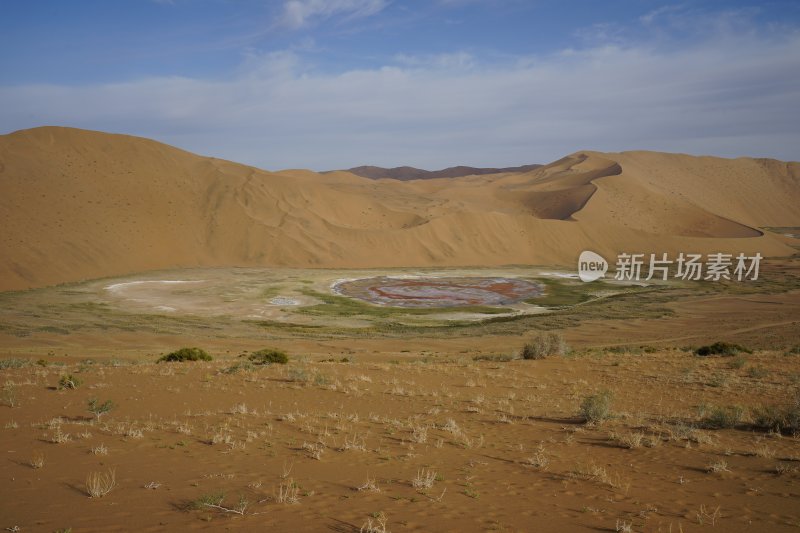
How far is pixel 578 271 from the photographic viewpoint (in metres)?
65.2

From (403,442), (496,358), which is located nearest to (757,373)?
(496,358)

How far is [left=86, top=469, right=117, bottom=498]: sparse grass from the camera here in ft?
20.6

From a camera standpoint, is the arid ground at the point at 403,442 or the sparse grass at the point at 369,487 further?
the sparse grass at the point at 369,487

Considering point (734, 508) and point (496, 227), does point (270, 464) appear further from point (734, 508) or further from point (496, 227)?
point (496, 227)

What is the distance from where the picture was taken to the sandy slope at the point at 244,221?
2215 inches

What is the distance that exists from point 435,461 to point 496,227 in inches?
2917

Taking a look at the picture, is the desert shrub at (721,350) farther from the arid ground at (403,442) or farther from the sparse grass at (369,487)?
the sparse grass at (369,487)

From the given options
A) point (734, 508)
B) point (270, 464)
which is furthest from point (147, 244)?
point (734, 508)


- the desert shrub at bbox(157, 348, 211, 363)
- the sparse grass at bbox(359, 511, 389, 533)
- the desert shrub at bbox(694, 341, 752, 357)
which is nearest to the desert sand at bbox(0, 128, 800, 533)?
the sparse grass at bbox(359, 511, 389, 533)

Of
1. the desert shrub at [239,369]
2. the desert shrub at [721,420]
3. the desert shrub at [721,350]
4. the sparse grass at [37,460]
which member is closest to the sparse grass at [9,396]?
the sparse grass at [37,460]

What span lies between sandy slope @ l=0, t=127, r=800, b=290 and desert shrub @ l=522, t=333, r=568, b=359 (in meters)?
42.3

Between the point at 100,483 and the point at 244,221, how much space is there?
65450mm

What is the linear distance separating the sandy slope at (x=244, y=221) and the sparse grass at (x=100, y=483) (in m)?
46.1

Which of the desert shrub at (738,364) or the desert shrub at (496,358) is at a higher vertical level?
the desert shrub at (738,364)
